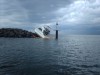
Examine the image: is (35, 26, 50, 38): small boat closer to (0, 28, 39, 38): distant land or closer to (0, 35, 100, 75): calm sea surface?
(0, 28, 39, 38): distant land

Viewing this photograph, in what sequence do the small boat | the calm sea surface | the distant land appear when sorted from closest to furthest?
the calm sea surface, the small boat, the distant land

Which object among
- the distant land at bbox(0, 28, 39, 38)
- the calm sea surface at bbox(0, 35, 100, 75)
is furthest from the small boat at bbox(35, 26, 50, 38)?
the calm sea surface at bbox(0, 35, 100, 75)

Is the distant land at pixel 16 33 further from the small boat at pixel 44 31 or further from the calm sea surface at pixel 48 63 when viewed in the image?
the calm sea surface at pixel 48 63

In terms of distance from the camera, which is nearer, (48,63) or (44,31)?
(48,63)

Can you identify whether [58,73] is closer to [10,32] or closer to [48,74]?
[48,74]

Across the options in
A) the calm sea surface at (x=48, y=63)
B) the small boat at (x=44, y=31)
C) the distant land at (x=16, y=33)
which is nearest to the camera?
the calm sea surface at (x=48, y=63)

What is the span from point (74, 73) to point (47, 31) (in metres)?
124

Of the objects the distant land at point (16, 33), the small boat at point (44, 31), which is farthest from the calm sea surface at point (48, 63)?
the distant land at point (16, 33)

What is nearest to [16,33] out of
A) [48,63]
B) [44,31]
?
[44,31]

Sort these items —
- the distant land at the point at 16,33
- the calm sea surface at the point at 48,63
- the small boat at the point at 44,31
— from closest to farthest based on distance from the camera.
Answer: the calm sea surface at the point at 48,63 < the small boat at the point at 44,31 < the distant land at the point at 16,33

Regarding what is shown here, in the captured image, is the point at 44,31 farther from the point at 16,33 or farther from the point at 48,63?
the point at 48,63

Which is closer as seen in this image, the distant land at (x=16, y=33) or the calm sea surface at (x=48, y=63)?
the calm sea surface at (x=48, y=63)

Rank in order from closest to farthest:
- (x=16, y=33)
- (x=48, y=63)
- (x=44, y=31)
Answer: (x=48, y=63) → (x=44, y=31) → (x=16, y=33)

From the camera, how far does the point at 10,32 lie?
16262 cm
